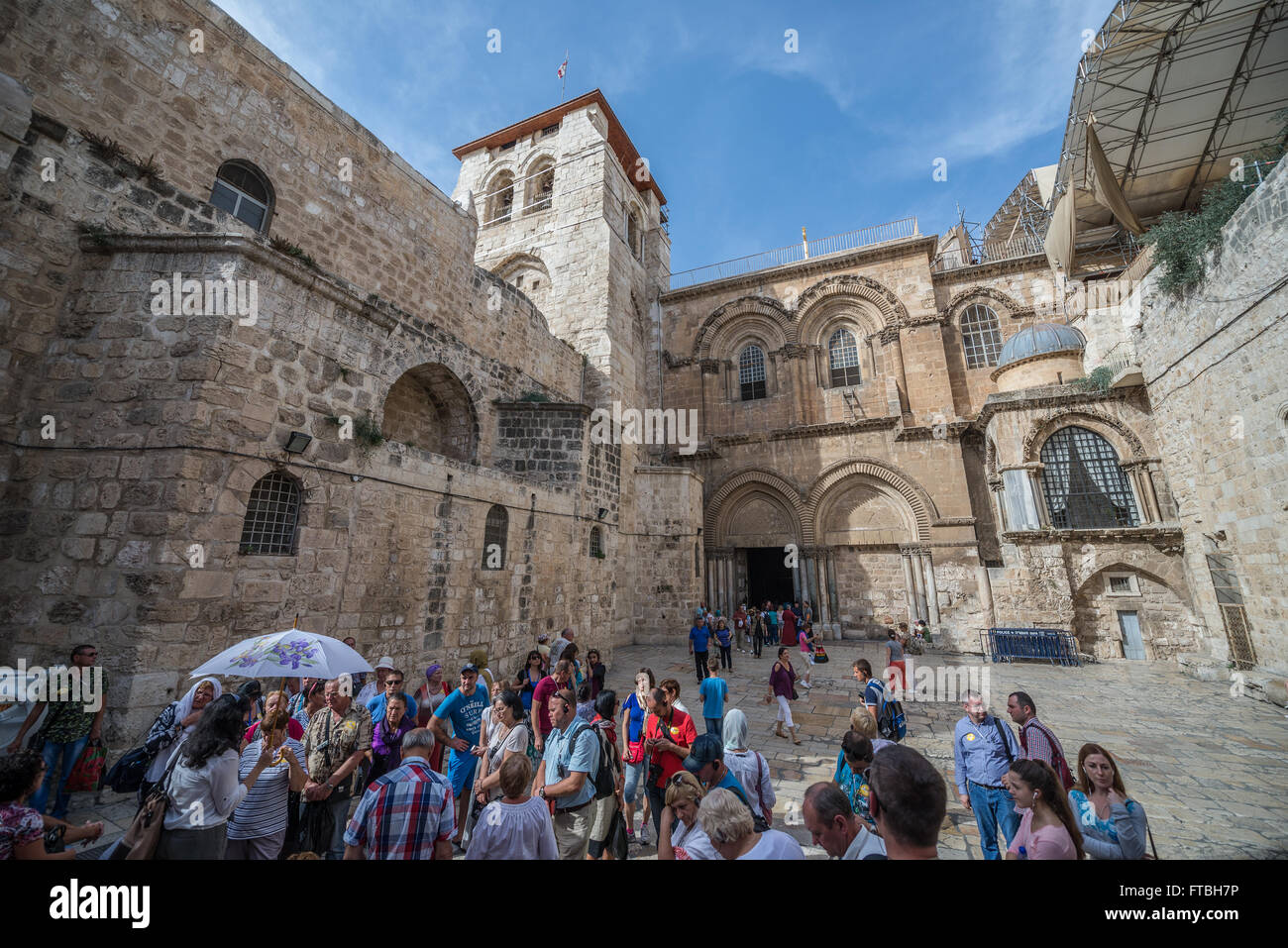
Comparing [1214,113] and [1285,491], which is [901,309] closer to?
[1214,113]

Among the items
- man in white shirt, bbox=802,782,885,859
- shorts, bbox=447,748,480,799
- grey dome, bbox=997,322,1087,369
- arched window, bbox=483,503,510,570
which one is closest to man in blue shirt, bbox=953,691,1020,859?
man in white shirt, bbox=802,782,885,859

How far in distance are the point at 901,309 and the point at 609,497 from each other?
1216 cm

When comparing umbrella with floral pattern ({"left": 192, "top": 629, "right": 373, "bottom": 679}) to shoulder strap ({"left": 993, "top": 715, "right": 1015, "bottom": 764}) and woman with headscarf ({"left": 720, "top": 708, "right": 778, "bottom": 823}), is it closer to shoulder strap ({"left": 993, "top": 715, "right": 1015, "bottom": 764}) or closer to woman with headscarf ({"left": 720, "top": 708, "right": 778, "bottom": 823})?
woman with headscarf ({"left": 720, "top": 708, "right": 778, "bottom": 823})

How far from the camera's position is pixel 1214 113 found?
39.6 feet

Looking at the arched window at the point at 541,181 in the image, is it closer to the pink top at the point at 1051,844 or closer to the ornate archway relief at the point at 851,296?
the ornate archway relief at the point at 851,296

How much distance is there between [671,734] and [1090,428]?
14845 millimetres

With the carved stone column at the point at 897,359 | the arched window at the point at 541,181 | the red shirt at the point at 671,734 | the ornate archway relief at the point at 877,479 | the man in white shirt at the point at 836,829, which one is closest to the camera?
the man in white shirt at the point at 836,829

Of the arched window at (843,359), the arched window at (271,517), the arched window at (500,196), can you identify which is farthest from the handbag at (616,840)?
the arched window at (500,196)

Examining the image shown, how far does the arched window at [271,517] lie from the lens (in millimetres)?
4973

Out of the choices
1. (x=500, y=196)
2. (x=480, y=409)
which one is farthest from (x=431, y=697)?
(x=500, y=196)

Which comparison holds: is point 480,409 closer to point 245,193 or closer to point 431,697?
point 245,193

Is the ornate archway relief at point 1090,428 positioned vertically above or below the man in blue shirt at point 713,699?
above

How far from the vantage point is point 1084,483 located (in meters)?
12.4

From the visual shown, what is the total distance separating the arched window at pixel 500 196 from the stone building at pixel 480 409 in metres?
0.10
